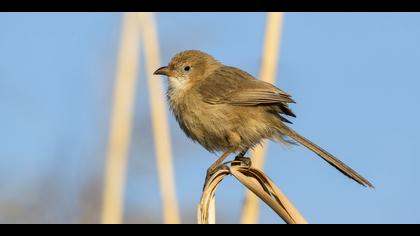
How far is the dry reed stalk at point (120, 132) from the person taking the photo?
12.6ft

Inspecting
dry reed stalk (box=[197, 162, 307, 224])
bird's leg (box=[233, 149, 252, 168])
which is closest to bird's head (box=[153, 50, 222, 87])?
bird's leg (box=[233, 149, 252, 168])

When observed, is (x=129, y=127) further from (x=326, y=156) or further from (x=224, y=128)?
(x=326, y=156)

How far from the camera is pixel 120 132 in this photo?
387 centimetres

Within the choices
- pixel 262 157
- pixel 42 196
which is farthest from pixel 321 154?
pixel 42 196

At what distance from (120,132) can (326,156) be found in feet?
4.53

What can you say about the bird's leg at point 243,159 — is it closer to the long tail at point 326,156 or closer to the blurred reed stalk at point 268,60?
the blurred reed stalk at point 268,60

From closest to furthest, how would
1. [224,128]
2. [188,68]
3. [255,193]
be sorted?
1. [255,193]
2. [224,128]
3. [188,68]

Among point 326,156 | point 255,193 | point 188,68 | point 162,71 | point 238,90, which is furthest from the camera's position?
point 188,68

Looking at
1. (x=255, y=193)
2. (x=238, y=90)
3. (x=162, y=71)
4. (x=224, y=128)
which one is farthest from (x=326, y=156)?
(x=255, y=193)
